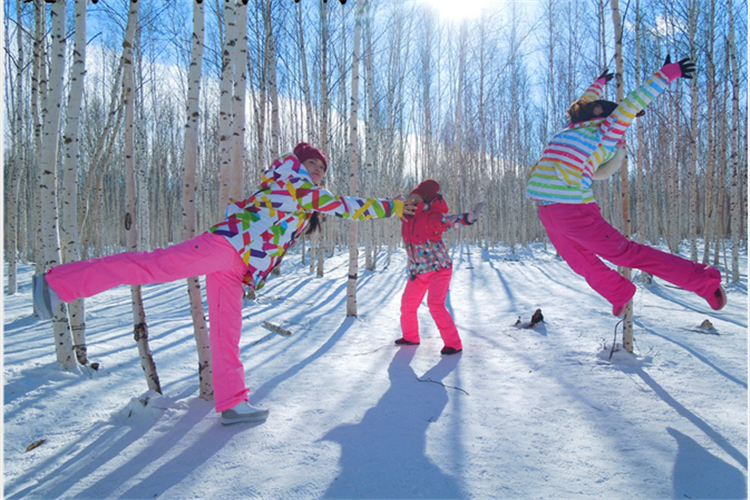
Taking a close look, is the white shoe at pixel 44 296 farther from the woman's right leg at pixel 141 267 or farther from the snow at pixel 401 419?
the snow at pixel 401 419

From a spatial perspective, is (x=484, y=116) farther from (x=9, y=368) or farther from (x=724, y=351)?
(x=9, y=368)

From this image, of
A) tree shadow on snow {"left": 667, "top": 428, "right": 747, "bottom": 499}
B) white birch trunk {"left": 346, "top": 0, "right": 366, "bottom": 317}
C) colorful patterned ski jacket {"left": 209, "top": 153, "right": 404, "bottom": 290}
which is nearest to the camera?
tree shadow on snow {"left": 667, "top": 428, "right": 747, "bottom": 499}

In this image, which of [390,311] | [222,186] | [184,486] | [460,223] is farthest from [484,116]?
[184,486]

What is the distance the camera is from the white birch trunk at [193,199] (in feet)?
8.49

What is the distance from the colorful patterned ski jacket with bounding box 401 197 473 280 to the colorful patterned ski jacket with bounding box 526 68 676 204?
3.43 feet

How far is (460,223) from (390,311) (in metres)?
2.66

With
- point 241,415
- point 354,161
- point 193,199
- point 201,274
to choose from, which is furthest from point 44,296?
point 354,161

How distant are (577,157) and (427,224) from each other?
1.47m

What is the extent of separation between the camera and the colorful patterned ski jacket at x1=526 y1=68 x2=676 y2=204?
2637mm

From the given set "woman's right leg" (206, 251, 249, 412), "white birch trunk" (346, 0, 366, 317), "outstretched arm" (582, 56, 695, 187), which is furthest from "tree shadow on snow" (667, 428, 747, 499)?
"white birch trunk" (346, 0, 366, 317)

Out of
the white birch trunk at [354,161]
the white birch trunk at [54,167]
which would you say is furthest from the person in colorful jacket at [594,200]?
the white birch trunk at [54,167]

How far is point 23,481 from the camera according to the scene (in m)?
1.73

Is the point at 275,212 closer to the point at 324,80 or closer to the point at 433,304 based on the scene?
the point at 433,304

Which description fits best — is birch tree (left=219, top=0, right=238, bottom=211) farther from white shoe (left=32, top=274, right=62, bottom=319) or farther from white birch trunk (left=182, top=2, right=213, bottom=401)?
white shoe (left=32, top=274, right=62, bottom=319)
